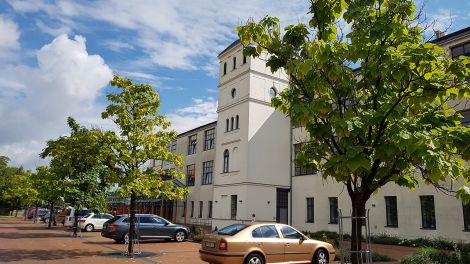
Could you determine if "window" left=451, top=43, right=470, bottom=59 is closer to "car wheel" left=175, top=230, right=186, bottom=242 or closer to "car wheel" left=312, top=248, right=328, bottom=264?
"car wheel" left=312, top=248, right=328, bottom=264

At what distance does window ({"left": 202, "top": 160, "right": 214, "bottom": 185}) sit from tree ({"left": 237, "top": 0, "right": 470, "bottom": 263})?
32.7 metres

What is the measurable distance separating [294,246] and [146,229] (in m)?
12.0

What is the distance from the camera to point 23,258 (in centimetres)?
1437

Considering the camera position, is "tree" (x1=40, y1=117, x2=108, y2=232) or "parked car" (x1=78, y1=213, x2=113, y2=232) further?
"parked car" (x1=78, y1=213, x2=113, y2=232)

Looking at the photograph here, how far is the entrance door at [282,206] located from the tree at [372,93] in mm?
26004

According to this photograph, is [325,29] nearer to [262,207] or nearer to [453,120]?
[453,120]

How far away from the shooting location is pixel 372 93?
6395 mm

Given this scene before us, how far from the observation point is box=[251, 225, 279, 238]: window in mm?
12008

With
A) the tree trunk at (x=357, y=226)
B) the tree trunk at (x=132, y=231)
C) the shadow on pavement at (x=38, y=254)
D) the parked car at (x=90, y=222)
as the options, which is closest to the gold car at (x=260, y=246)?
the tree trunk at (x=132, y=231)

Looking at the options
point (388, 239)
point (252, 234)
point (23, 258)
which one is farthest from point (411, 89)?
point (388, 239)

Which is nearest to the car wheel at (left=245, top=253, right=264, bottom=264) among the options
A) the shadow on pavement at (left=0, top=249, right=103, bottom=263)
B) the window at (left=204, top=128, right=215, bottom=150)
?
the shadow on pavement at (left=0, top=249, right=103, bottom=263)

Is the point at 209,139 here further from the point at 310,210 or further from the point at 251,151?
the point at 310,210

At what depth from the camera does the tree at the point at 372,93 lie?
5.18 metres

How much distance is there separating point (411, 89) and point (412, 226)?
1882 centimetres
